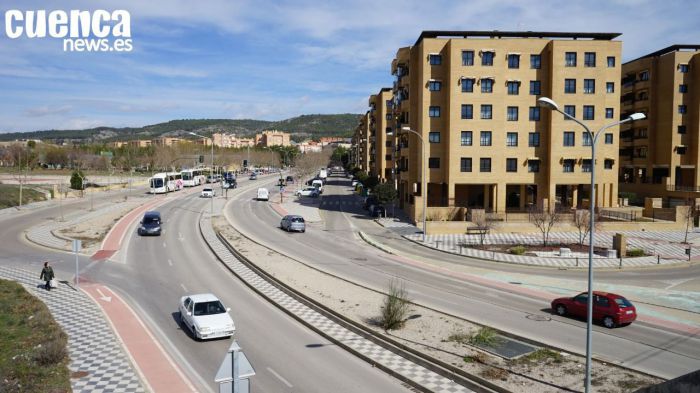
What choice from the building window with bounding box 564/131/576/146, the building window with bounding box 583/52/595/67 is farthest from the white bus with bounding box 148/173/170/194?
the building window with bounding box 583/52/595/67

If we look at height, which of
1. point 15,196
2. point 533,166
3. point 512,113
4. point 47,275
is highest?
point 512,113

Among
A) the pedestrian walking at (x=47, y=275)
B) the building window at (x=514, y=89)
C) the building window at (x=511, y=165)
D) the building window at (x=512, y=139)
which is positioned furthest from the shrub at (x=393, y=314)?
the building window at (x=514, y=89)

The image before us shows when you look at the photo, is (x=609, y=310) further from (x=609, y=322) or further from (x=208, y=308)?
(x=208, y=308)

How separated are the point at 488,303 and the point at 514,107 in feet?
120

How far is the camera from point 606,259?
1528 inches

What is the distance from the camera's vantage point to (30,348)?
18.4 meters

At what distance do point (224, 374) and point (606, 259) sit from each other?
36036 millimetres

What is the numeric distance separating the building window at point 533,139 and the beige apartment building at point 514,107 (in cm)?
11

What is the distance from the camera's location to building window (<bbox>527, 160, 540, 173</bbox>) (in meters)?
58.2

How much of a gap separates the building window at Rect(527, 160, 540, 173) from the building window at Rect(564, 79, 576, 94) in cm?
790

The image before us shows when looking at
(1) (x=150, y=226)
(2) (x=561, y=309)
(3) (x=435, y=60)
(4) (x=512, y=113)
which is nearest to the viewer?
(2) (x=561, y=309)

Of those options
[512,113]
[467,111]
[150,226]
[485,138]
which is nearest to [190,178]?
[150,226]

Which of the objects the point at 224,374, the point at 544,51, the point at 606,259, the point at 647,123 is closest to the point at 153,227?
the point at 606,259

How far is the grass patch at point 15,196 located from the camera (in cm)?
6406
